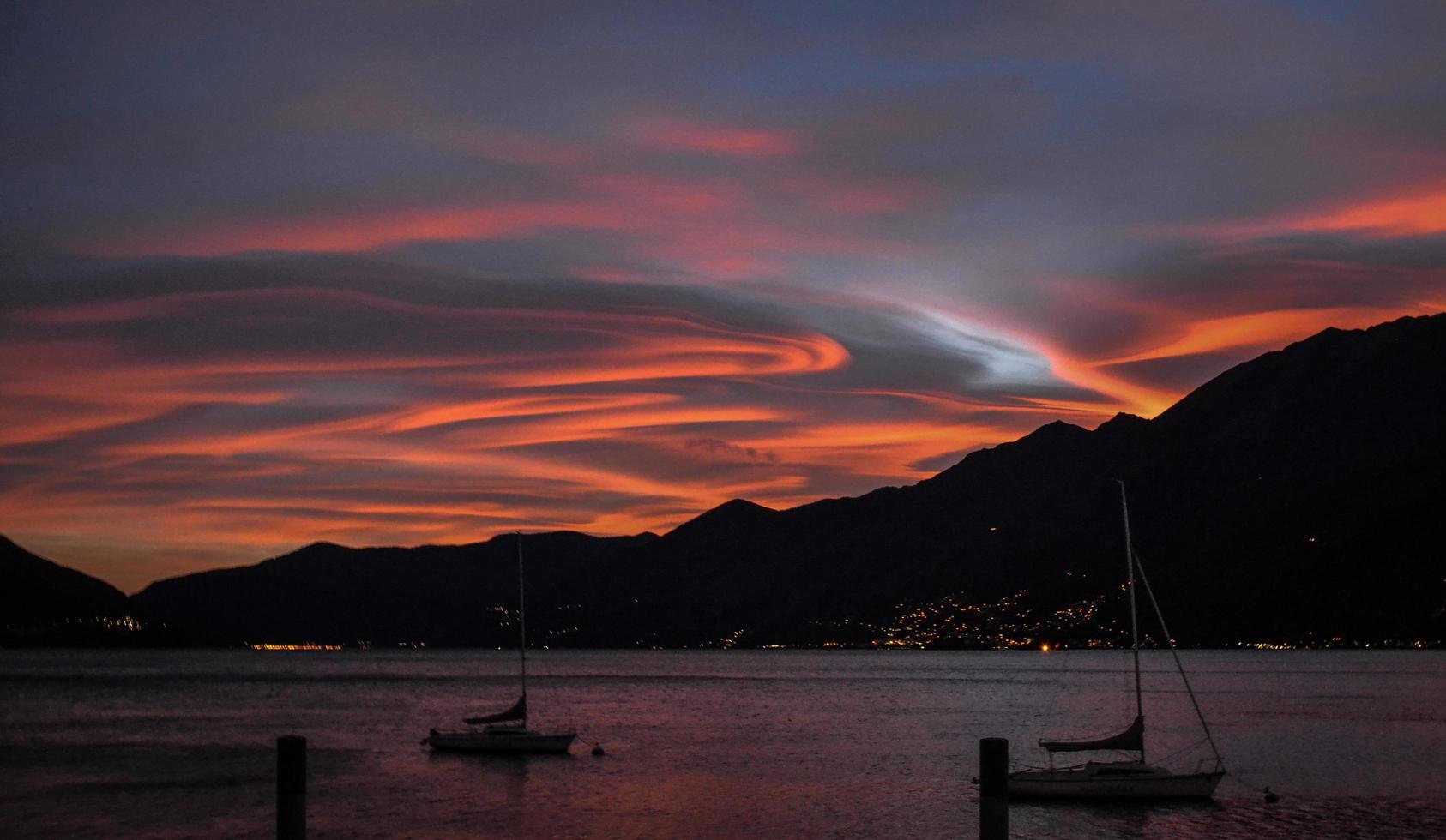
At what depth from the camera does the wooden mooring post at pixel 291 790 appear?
21766 millimetres

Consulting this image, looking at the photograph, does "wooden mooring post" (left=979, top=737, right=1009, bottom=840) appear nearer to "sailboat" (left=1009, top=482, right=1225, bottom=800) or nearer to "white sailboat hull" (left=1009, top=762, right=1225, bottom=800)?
"sailboat" (left=1009, top=482, right=1225, bottom=800)

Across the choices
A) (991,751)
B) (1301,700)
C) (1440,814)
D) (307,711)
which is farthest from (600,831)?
(1301,700)

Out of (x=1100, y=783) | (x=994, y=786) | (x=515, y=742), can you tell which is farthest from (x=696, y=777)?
(x=994, y=786)

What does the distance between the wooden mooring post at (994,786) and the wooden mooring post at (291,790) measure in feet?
32.9

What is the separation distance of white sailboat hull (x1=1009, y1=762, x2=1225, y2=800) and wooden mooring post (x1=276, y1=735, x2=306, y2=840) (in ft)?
170

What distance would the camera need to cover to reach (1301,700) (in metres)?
194

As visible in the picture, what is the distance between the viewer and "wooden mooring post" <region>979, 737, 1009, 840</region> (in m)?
22.6

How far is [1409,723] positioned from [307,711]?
11716cm

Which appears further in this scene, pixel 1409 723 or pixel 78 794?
pixel 1409 723

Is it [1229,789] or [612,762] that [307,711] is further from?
[1229,789]

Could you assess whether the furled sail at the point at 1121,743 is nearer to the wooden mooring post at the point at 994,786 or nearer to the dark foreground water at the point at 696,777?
the dark foreground water at the point at 696,777

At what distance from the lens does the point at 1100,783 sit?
223 feet

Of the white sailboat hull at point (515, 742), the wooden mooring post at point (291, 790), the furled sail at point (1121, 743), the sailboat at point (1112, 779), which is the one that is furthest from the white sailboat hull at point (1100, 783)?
the wooden mooring post at point (291, 790)

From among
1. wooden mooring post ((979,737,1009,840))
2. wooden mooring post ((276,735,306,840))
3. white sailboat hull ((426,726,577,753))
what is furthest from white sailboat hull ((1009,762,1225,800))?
wooden mooring post ((276,735,306,840))
